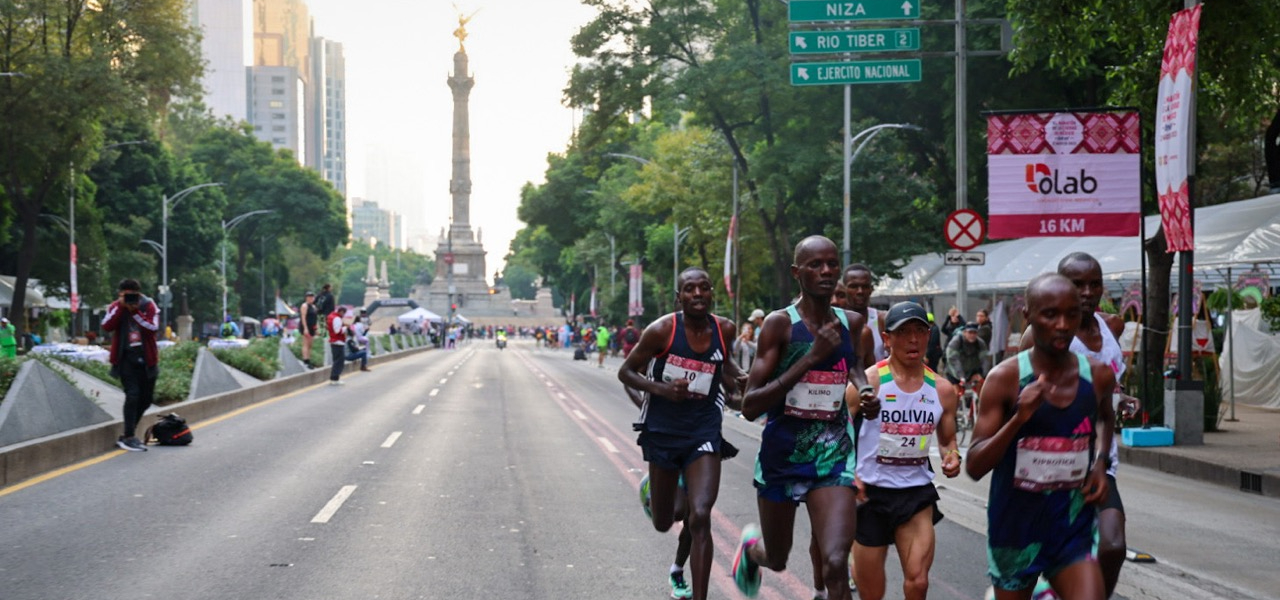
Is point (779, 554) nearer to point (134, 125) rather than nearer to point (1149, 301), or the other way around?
point (1149, 301)

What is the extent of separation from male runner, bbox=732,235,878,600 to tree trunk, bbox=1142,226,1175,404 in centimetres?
1373

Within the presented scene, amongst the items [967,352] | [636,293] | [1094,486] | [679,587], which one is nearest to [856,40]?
[967,352]

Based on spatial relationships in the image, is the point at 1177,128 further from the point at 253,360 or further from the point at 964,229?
the point at 253,360

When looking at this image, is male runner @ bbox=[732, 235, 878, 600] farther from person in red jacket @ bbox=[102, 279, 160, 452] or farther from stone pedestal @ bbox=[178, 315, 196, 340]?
stone pedestal @ bbox=[178, 315, 196, 340]

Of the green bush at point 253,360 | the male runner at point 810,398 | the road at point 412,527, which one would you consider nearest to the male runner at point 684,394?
the road at point 412,527

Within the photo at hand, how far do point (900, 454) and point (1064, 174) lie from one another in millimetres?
13593

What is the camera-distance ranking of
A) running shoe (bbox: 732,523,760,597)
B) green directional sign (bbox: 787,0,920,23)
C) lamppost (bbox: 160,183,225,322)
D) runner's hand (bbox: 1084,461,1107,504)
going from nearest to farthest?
1. runner's hand (bbox: 1084,461,1107,504)
2. running shoe (bbox: 732,523,760,597)
3. green directional sign (bbox: 787,0,920,23)
4. lamppost (bbox: 160,183,225,322)

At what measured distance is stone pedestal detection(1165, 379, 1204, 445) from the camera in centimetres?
1697

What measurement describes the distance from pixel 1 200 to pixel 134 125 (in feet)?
50.8

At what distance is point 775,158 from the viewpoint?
37.8 meters

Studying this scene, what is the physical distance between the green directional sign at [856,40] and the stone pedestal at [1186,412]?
613cm

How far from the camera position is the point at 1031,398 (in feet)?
16.0

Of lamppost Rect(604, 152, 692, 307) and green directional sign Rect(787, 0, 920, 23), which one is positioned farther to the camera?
lamppost Rect(604, 152, 692, 307)

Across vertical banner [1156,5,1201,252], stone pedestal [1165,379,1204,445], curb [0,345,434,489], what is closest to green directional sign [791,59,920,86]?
vertical banner [1156,5,1201,252]
